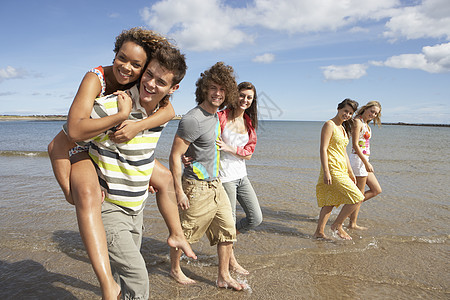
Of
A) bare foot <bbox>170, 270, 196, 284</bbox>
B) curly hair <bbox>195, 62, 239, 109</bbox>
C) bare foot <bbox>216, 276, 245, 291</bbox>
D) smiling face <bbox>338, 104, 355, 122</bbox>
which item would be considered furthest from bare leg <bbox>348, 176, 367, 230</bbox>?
curly hair <bbox>195, 62, 239, 109</bbox>

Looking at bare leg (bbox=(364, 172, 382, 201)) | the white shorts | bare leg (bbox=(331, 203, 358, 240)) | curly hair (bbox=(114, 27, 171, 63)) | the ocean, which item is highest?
curly hair (bbox=(114, 27, 171, 63))

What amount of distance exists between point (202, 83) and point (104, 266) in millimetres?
2108

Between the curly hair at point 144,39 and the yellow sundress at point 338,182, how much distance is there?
3.56 m

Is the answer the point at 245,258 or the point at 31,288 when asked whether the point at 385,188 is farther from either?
the point at 31,288

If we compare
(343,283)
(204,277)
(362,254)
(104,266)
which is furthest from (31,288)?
(362,254)

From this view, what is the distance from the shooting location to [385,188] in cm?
867

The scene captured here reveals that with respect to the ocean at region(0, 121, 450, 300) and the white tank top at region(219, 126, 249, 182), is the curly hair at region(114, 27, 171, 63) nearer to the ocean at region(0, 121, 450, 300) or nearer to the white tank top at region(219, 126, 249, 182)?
the white tank top at region(219, 126, 249, 182)

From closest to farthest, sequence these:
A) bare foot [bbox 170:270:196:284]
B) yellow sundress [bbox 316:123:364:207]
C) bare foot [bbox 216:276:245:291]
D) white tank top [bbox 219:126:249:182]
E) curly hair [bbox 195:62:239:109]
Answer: curly hair [bbox 195:62:239:109], bare foot [bbox 216:276:245:291], bare foot [bbox 170:270:196:284], white tank top [bbox 219:126:249:182], yellow sundress [bbox 316:123:364:207]

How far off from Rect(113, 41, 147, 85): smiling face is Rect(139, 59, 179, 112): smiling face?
0.08 metres

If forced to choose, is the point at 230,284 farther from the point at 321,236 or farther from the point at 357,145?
the point at 357,145

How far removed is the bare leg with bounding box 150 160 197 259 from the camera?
8.63ft

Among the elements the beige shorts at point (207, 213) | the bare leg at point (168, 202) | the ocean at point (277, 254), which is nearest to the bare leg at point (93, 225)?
the bare leg at point (168, 202)

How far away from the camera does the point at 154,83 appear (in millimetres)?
Answer: 2250

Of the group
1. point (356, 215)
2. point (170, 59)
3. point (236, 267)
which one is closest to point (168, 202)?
point (170, 59)
